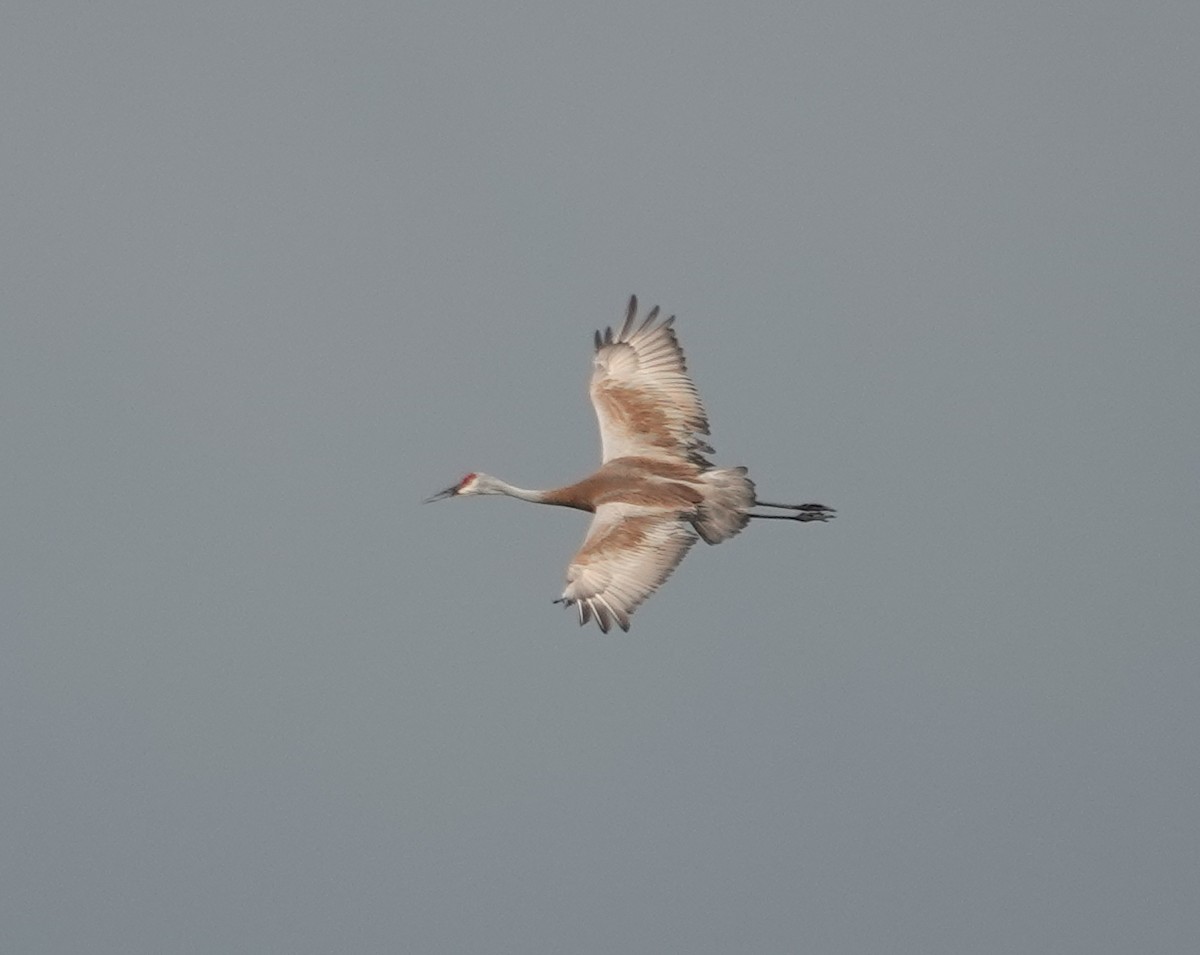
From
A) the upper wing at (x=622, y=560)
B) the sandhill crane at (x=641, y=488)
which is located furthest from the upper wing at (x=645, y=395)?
the upper wing at (x=622, y=560)

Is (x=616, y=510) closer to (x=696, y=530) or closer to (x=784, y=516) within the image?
(x=696, y=530)

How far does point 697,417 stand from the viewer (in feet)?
139

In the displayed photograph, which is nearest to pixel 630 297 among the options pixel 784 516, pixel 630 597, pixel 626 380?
pixel 626 380

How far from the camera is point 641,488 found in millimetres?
40312

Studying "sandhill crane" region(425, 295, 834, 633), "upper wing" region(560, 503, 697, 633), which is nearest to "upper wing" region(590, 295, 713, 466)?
"sandhill crane" region(425, 295, 834, 633)

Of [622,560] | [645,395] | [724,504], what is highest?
[645,395]

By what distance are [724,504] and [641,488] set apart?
124 cm

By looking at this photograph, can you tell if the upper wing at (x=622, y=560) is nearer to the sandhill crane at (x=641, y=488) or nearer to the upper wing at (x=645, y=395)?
the sandhill crane at (x=641, y=488)

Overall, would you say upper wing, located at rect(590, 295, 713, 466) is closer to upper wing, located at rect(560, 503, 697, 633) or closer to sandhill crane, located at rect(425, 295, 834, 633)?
sandhill crane, located at rect(425, 295, 834, 633)

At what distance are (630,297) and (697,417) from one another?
2.52 m

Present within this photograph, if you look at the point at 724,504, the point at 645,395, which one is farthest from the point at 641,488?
the point at 645,395

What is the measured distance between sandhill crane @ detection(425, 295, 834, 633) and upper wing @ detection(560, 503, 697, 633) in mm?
14

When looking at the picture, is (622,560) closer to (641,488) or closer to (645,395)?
(641,488)

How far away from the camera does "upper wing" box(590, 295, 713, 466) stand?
41.8 meters
